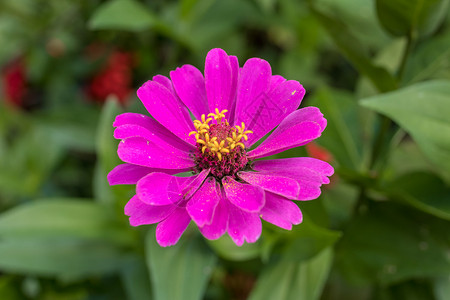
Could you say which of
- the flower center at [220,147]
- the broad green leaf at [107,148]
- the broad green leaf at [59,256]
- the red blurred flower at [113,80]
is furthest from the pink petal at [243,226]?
the red blurred flower at [113,80]

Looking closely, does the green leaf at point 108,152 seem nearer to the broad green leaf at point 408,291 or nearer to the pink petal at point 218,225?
the pink petal at point 218,225

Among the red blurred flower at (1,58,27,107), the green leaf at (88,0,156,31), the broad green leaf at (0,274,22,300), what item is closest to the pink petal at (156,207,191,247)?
the green leaf at (88,0,156,31)

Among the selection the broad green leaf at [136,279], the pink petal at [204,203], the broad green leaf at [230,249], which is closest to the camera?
the pink petal at [204,203]

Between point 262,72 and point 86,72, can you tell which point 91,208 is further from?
point 86,72

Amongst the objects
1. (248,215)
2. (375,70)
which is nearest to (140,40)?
(375,70)

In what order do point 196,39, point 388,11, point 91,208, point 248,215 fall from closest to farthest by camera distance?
point 248,215 < point 388,11 < point 91,208 < point 196,39

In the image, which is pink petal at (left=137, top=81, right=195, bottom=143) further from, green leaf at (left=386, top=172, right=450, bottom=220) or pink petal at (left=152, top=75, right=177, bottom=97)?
green leaf at (left=386, top=172, right=450, bottom=220)
